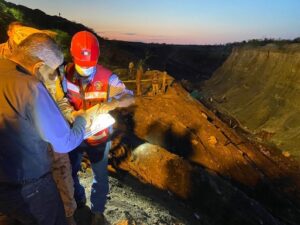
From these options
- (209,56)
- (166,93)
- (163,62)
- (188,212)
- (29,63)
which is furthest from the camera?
(209,56)

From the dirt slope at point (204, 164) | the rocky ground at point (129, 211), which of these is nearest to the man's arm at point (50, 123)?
the rocky ground at point (129, 211)

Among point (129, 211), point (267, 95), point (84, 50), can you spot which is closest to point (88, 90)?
point (84, 50)

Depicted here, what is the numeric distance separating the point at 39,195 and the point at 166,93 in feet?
39.6

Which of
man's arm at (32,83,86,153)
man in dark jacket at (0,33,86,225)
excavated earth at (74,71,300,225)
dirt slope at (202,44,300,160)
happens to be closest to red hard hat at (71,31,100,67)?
man in dark jacket at (0,33,86,225)

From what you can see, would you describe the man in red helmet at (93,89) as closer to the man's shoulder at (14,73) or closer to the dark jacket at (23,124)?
the dark jacket at (23,124)

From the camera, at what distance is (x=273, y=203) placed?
10336 mm

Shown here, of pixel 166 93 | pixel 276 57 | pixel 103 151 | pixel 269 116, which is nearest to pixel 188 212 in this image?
pixel 103 151

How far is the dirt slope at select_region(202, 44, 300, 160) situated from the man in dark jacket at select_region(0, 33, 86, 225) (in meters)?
12.7

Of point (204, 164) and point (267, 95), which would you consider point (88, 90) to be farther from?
point (267, 95)

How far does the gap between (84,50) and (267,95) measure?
50.1 feet

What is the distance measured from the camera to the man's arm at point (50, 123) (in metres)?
2.17

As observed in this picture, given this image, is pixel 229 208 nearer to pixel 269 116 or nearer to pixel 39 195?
pixel 39 195

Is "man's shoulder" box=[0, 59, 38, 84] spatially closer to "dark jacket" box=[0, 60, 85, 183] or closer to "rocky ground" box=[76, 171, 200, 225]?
"dark jacket" box=[0, 60, 85, 183]

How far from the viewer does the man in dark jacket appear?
2.13 metres
